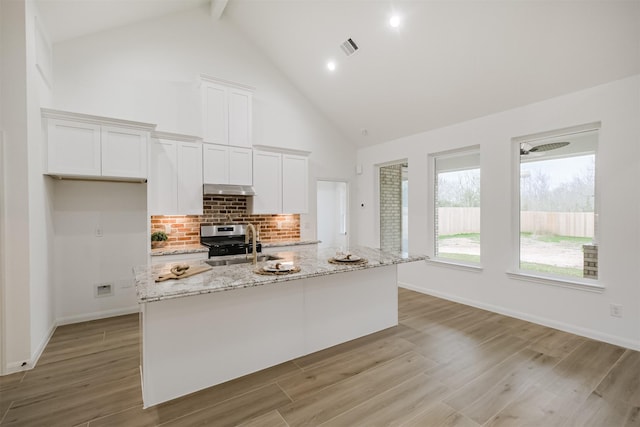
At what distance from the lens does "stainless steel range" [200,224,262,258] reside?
4.13 metres

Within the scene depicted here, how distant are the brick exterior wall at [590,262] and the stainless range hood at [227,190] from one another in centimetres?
433

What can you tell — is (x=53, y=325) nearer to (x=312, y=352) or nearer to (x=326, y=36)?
(x=312, y=352)

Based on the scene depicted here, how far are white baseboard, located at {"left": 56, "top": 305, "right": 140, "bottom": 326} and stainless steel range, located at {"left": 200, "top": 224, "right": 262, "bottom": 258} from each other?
1297mm

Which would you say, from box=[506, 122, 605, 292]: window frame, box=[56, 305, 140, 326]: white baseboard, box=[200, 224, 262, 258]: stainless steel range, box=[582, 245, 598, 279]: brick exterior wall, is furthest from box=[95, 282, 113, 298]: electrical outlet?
box=[582, 245, 598, 279]: brick exterior wall

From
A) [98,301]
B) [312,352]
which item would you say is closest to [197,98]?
[98,301]

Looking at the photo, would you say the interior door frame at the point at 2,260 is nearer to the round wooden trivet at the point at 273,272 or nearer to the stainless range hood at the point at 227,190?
the stainless range hood at the point at 227,190

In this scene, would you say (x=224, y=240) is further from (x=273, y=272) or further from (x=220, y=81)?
(x=273, y=272)

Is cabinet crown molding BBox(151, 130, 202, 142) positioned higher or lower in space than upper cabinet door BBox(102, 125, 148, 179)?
higher

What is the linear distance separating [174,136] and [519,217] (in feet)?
15.7

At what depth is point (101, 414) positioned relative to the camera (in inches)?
79.9

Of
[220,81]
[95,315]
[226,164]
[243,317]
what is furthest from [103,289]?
A: [220,81]

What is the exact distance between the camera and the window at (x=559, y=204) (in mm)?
3406

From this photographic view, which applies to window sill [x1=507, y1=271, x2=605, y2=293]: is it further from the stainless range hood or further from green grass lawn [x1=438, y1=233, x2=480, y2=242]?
the stainless range hood

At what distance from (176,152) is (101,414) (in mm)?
3049
